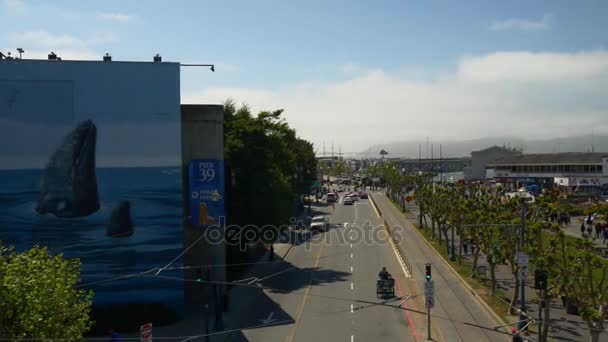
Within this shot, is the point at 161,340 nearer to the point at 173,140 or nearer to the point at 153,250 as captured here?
the point at 153,250

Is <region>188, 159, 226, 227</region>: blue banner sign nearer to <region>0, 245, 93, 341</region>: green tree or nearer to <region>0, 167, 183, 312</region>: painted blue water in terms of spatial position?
<region>0, 167, 183, 312</region>: painted blue water

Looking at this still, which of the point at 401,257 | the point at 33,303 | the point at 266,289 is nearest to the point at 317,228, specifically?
the point at 401,257

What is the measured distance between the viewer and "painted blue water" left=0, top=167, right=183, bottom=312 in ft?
93.3

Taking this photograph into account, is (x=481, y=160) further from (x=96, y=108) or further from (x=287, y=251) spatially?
(x=96, y=108)

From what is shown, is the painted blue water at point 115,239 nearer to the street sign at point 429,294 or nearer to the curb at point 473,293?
the street sign at point 429,294

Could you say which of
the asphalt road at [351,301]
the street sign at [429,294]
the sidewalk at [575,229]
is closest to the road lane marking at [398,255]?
the asphalt road at [351,301]

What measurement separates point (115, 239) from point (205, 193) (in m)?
5.15

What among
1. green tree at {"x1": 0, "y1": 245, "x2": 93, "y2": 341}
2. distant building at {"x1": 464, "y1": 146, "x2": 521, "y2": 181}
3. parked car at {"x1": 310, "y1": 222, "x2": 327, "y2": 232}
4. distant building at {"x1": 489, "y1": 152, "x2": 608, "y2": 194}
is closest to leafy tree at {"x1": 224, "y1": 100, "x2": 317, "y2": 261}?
parked car at {"x1": 310, "y1": 222, "x2": 327, "y2": 232}

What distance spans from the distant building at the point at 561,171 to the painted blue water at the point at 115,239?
68617 millimetres

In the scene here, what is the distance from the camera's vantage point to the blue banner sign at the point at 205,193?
31219mm

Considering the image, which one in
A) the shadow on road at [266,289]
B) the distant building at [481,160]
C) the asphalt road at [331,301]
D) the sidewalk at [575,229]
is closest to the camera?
the asphalt road at [331,301]

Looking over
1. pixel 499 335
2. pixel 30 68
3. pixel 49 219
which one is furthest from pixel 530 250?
pixel 30 68

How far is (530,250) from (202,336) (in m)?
15.4

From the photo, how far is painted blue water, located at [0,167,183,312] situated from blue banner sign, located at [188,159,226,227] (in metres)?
1.27
